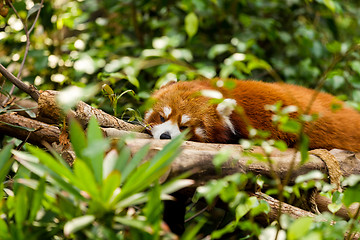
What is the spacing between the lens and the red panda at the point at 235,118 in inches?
85.2

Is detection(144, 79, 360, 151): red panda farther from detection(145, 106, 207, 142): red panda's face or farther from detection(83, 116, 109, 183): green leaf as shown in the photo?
detection(83, 116, 109, 183): green leaf

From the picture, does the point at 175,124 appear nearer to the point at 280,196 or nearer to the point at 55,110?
the point at 55,110

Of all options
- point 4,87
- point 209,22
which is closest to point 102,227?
point 4,87

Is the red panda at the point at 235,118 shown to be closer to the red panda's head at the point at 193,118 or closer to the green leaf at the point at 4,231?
the red panda's head at the point at 193,118

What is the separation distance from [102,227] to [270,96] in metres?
1.57

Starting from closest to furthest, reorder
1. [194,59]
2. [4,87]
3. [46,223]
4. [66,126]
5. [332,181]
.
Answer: [46,223] < [66,126] < [332,181] < [4,87] < [194,59]

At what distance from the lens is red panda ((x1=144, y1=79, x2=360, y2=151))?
2164 mm

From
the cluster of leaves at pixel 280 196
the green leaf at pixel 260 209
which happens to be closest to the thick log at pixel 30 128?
the cluster of leaves at pixel 280 196

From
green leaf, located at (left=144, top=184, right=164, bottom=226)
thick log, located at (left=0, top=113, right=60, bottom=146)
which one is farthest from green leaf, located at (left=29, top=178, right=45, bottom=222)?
thick log, located at (left=0, top=113, right=60, bottom=146)

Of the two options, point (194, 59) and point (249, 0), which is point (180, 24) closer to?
point (194, 59)

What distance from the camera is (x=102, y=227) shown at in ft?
2.90

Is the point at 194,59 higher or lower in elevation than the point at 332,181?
lower

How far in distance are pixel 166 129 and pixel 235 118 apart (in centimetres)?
37

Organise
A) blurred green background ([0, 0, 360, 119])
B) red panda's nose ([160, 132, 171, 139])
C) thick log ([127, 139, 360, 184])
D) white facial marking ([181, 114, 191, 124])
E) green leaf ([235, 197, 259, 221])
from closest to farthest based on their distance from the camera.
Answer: thick log ([127, 139, 360, 184]) < green leaf ([235, 197, 259, 221]) < red panda's nose ([160, 132, 171, 139]) < white facial marking ([181, 114, 191, 124]) < blurred green background ([0, 0, 360, 119])
